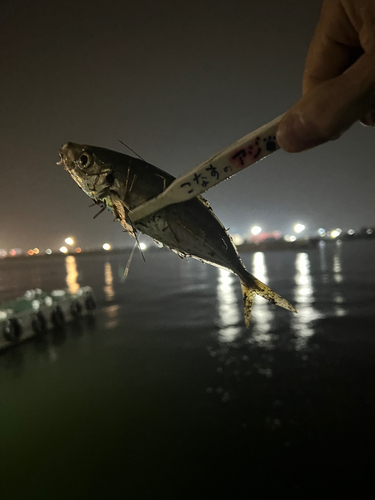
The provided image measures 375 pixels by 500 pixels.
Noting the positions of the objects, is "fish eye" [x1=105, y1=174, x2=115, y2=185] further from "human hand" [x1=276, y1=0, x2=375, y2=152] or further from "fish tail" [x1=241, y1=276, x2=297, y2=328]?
"fish tail" [x1=241, y1=276, x2=297, y2=328]

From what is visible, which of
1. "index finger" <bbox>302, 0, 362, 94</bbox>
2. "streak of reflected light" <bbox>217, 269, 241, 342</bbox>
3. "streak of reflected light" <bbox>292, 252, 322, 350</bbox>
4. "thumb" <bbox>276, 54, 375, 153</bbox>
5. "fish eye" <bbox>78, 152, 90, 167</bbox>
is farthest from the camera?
"streak of reflected light" <bbox>217, 269, 241, 342</bbox>

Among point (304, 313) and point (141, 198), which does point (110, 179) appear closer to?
point (141, 198)

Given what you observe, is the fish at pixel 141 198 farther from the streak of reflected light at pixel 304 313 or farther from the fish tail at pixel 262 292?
the streak of reflected light at pixel 304 313

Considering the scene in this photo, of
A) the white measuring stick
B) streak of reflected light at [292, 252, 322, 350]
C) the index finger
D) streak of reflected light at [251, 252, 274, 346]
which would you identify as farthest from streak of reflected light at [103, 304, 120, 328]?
the index finger

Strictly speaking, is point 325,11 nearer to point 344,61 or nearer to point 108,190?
point 344,61

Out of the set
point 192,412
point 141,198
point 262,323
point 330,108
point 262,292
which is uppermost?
point 330,108

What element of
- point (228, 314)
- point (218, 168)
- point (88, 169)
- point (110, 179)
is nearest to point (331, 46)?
point (218, 168)
